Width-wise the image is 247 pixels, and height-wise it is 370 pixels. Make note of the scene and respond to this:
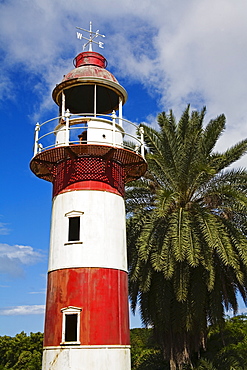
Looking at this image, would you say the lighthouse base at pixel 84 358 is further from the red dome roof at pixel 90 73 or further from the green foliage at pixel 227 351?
the red dome roof at pixel 90 73

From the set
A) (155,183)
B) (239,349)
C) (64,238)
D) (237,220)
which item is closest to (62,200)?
(64,238)

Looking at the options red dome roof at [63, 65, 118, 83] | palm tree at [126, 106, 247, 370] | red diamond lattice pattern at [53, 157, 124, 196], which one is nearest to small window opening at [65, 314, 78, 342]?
palm tree at [126, 106, 247, 370]

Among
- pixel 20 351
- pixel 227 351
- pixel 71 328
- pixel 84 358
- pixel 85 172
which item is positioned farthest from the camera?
pixel 20 351

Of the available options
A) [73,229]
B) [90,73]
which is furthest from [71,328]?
[90,73]

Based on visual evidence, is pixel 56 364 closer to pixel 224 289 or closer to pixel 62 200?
pixel 62 200

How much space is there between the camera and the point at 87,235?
1488cm

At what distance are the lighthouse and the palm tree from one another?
263cm

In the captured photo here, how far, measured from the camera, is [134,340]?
49.4 metres

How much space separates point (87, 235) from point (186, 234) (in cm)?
489

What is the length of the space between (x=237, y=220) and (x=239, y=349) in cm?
628

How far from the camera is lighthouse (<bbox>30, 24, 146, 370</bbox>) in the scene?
13859mm

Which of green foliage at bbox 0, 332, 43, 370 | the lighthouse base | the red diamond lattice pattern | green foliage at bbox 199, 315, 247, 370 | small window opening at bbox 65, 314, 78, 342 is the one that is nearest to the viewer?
the lighthouse base

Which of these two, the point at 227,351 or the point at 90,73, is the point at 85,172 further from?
the point at 227,351

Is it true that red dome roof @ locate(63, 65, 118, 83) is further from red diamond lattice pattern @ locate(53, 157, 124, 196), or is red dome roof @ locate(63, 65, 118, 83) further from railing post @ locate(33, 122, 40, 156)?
red diamond lattice pattern @ locate(53, 157, 124, 196)
